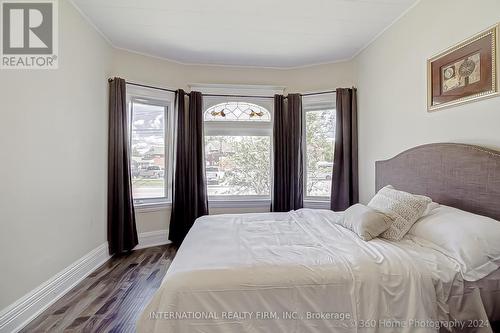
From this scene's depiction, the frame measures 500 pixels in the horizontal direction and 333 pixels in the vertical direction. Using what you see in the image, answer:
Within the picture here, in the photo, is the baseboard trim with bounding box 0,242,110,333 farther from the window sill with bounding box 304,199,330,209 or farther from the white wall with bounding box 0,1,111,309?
the window sill with bounding box 304,199,330,209

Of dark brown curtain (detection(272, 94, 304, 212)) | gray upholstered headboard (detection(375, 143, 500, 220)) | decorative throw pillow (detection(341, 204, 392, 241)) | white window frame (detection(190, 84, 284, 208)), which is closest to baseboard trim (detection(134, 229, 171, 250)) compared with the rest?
white window frame (detection(190, 84, 284, 208))

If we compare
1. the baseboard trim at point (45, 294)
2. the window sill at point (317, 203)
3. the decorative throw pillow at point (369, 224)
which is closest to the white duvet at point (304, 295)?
the decorative throw pillow at point (369, 224)

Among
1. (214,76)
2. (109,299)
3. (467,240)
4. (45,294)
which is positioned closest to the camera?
(467,240)

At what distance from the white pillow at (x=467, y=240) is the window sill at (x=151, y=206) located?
10.1 feet

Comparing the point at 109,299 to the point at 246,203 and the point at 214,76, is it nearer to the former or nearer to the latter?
the point at 246,203

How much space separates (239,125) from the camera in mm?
3848

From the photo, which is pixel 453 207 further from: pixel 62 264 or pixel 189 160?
pixel 62 264

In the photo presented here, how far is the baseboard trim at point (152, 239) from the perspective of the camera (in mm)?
3426

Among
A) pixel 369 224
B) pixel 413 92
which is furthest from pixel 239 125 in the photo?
pixel 369 224

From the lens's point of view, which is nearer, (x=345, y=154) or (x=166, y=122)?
(x=345, y=154)

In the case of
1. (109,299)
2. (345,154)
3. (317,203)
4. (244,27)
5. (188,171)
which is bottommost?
(109,299)

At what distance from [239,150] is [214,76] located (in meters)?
1.22

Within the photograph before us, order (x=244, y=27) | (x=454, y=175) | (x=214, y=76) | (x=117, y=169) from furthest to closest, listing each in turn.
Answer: (x=214, y=76)
(x=117, y=169)
(x=244, y=27)
(x=454, y=175)

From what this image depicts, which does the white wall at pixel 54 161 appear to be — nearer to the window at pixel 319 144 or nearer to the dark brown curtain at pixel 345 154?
the window at pixel 319 144
